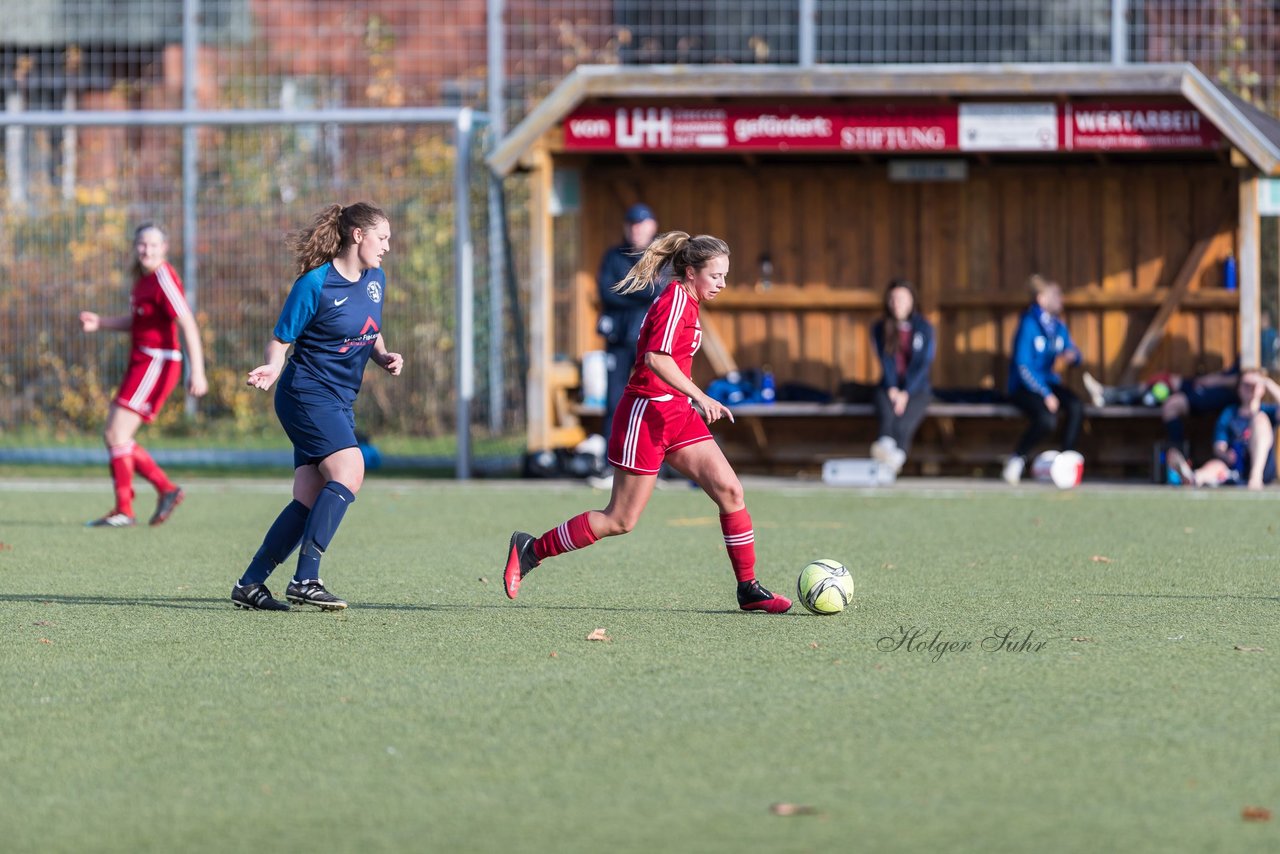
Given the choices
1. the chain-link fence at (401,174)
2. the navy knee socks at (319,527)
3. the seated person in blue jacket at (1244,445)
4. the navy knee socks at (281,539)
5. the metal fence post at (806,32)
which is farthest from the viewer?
the metal fence post at (806,32)

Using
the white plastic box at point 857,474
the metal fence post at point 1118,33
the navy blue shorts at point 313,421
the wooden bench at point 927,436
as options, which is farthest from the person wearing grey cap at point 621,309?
the navy blue shorts at point 313,421

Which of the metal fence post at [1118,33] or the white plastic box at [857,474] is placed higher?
the metal fence post at [1118,33]

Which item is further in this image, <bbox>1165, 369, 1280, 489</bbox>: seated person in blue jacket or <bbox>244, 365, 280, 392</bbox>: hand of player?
<bbox>1165, 369, 1280, 489</bbox>: seated person in blue jacket

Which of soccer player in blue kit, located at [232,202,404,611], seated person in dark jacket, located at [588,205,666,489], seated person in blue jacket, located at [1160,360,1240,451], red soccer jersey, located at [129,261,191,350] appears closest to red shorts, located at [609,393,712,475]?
soccer player in blue kit, located at [232,202,404,611]

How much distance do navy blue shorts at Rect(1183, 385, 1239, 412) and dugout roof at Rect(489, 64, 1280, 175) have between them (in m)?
1.73

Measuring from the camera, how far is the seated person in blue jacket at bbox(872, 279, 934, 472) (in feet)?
50.4

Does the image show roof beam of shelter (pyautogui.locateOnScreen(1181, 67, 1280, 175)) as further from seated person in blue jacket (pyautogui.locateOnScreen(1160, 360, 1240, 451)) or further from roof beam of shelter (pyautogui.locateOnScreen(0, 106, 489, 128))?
roof beam of shelter (pyautogui.locateOnScreen(0, 106, 489, 128))

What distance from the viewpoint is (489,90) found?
60.6ft

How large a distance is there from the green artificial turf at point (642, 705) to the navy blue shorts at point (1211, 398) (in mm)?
4603

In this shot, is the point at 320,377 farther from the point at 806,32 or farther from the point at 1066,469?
the point at 806,32

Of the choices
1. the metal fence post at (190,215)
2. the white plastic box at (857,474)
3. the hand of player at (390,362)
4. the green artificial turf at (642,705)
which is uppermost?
the metal fence post at (190,215)

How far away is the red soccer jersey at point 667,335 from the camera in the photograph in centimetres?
768

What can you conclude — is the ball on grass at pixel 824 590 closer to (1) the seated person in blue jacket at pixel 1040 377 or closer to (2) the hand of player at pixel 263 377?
(2) the hand of player at pixel 263 377

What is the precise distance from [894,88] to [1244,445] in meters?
3.95
